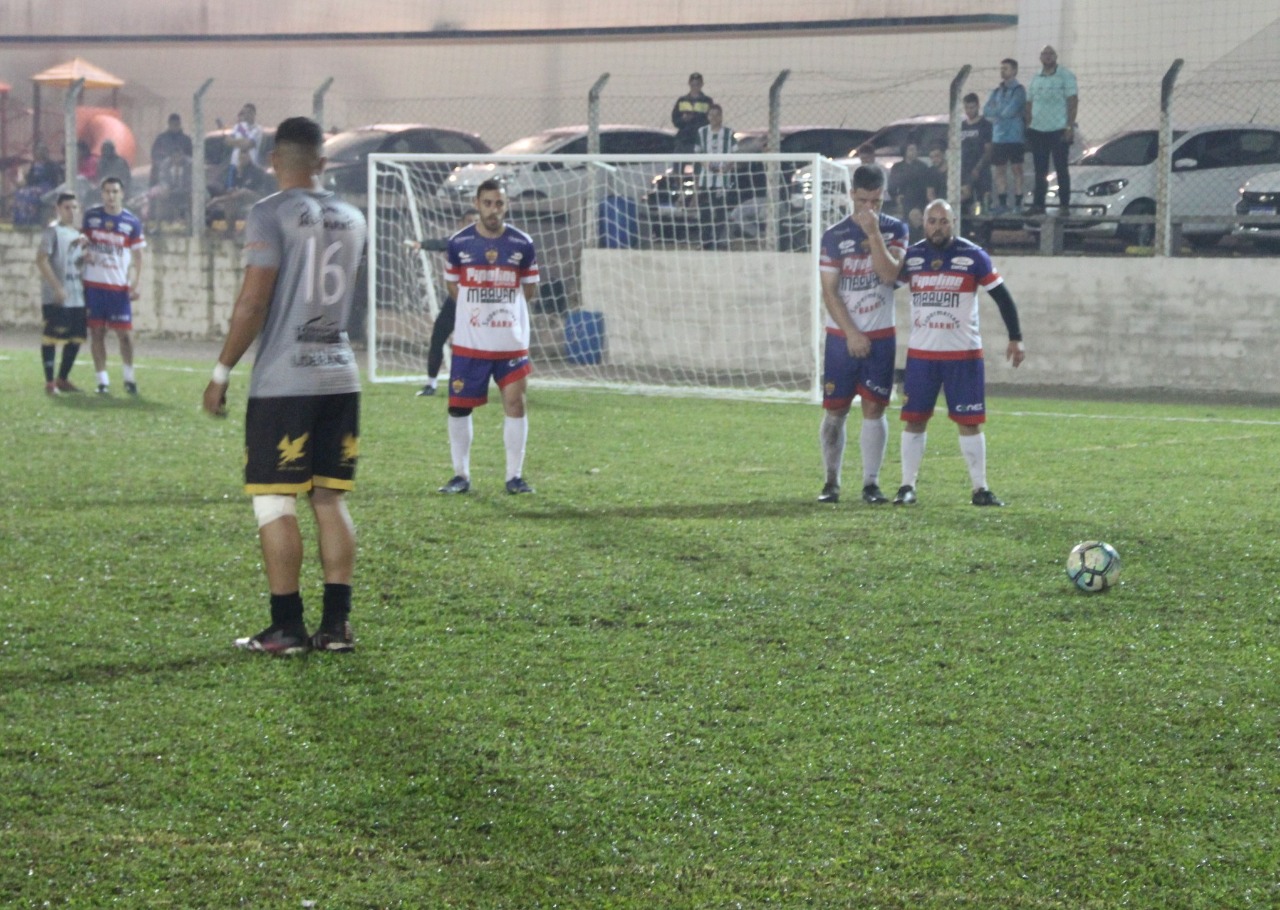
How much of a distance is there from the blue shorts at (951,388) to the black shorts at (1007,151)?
8.51 m

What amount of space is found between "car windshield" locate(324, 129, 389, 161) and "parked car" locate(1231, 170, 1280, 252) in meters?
11.1

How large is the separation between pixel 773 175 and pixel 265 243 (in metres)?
12.1

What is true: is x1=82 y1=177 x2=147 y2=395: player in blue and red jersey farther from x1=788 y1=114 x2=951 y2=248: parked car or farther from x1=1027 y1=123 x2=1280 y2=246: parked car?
x1=1027 y1=123 x2=1280 y2=246: parked car

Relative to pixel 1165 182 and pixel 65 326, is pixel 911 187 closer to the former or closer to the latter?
pixel 1165 182

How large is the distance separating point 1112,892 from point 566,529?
453 cm

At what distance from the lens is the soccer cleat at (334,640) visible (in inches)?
206

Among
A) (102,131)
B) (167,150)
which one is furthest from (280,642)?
(102,131)

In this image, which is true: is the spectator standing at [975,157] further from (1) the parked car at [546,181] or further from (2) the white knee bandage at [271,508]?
(2) the white knee bandage at [271,508]

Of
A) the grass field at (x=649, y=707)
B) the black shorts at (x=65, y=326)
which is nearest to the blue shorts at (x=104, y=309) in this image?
the black shorts at (x=65, y=326)

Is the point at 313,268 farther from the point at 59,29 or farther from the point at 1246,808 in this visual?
the point at 59,29

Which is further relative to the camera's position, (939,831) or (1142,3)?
(1142,3)

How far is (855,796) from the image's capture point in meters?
3.86

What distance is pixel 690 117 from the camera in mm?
18141

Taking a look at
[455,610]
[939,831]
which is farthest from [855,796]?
[455,610]
